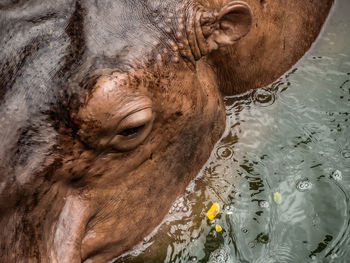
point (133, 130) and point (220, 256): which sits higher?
point (133, 130)

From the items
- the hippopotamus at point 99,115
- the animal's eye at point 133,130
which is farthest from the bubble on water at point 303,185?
the animal's eye at point 133,130

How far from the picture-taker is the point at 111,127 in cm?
274

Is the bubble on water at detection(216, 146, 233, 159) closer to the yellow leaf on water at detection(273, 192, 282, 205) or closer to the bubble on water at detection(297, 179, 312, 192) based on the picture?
the yellow leaf on water at detection(273, 192, 282, 205)

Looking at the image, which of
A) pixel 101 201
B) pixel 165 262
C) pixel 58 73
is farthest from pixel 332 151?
pixel 58 73

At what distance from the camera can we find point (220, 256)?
3434 mm

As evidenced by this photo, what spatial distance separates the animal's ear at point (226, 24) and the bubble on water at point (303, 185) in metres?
1.18

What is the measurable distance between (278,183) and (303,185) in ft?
0.59

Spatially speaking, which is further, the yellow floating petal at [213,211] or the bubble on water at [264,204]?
the bubble on water at [264,204]

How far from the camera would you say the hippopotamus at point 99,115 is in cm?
262

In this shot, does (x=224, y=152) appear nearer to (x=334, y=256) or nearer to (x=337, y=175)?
(x=337, y=175)

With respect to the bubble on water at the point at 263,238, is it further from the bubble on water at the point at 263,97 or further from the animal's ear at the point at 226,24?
the animal's ear at the point at 226,24

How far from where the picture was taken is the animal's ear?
3.10 meters

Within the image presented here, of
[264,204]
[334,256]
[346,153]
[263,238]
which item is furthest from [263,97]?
[334,256]

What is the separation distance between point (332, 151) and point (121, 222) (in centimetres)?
172
